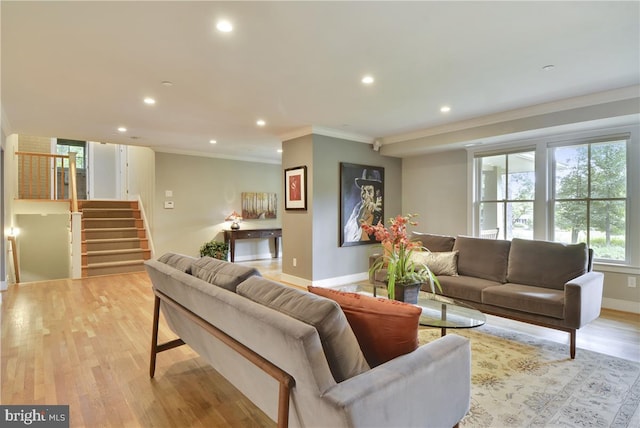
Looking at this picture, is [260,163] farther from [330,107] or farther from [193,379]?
[193,379]

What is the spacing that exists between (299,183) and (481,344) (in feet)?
10.6

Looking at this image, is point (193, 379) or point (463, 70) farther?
point (463, 70)

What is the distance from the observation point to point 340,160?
16.9 feet

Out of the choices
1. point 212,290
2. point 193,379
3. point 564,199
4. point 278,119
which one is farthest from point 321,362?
point 564,199

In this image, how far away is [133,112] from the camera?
3984 millimetres

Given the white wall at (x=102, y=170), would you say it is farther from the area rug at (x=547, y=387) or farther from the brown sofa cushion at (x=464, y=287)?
the area rug at (x=547, y=387)

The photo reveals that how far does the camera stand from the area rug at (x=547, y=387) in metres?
1.83

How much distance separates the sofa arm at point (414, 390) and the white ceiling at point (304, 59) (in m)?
1.91

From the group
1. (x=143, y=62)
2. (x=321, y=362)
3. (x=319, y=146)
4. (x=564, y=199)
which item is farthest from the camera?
(x=319, y=146)

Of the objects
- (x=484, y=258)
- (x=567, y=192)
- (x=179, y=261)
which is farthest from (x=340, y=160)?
(x=179, y=261)

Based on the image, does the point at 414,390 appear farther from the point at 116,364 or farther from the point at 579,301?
the point at 116,364

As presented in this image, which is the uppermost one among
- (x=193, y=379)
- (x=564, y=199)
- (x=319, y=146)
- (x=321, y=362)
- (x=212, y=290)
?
(x=319, y=146)

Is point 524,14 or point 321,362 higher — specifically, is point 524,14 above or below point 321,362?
above

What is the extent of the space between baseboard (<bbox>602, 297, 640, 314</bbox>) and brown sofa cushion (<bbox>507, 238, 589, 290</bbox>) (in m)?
1.43
